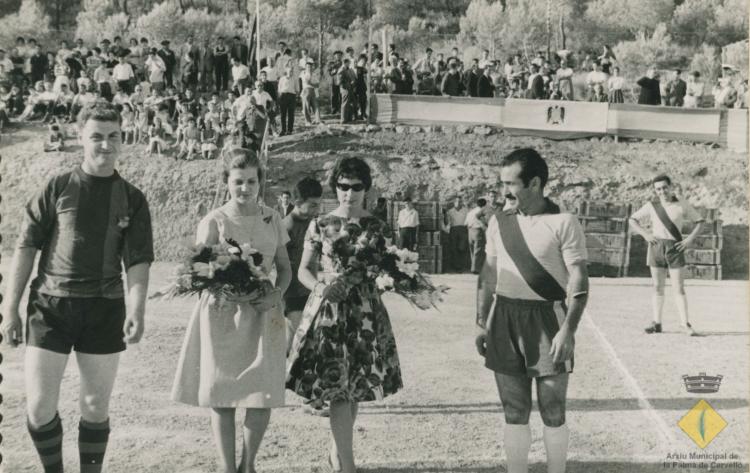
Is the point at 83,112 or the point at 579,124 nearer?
the point at 83,112

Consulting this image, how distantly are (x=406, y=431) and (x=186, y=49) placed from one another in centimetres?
1800

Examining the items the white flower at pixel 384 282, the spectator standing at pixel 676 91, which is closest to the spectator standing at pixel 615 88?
the spectator standing at pixel 676 91

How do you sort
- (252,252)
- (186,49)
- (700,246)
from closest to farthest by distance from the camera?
(252,252) < (700,246) < (186,49)

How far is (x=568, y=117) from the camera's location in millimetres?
21578

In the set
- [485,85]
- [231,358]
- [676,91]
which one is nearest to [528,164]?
[231,358]

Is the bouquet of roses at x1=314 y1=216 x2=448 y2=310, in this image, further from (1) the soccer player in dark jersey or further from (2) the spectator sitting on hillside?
(2) the spectator sitting on hillside

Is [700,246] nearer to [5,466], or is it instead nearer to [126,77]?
[126,77]

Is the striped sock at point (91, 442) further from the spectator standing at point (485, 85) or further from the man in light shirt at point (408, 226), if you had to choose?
the spectator standing at point (485, 85)

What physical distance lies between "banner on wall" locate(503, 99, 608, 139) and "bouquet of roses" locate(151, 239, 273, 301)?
17.8 metres

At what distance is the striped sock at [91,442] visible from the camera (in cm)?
436

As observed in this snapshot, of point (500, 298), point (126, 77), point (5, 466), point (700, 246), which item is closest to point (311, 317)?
point (500, 298)

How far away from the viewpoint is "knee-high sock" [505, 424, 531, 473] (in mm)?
4402

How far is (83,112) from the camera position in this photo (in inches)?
172

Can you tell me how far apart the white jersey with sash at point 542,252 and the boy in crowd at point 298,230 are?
2343 mm
